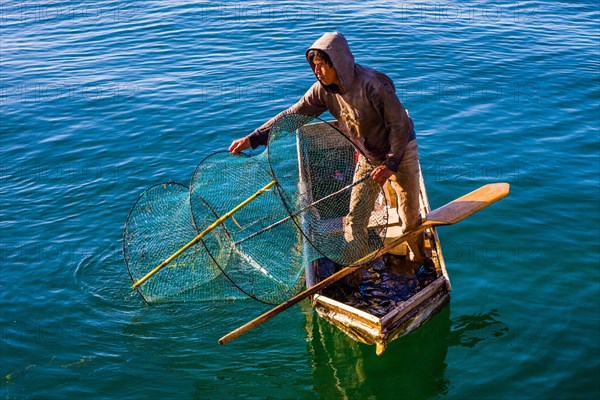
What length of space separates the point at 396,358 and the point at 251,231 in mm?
2406

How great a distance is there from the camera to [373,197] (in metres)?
6.69

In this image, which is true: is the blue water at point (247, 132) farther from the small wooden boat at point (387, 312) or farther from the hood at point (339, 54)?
the hood at point (339, 54)

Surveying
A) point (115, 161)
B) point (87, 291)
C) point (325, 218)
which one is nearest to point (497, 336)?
point (325, 218)

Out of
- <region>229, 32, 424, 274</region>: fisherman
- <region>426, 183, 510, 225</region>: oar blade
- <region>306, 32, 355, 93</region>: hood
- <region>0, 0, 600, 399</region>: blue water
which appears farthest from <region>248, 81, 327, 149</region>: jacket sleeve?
<region>0, 0, 600, 399</region>: blue water

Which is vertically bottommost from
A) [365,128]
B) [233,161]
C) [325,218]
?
[325,218]

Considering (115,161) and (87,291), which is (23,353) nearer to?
(87,291)

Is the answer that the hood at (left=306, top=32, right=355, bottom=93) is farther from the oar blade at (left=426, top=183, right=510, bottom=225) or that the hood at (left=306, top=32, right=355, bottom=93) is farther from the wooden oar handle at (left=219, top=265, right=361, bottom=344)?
the oar blade at (left=426, top=183, right=510, bottom=225)

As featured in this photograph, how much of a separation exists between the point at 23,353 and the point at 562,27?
13838mm

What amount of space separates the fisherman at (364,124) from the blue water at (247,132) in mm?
1329

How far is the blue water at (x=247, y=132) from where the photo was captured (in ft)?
22.1

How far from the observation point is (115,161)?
10.9 metres

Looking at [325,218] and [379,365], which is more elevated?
[325,218]

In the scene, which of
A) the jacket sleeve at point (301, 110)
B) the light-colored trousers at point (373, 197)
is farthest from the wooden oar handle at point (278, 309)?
the jacket sleeve at point (301, 110)

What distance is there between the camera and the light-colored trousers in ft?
21.6
